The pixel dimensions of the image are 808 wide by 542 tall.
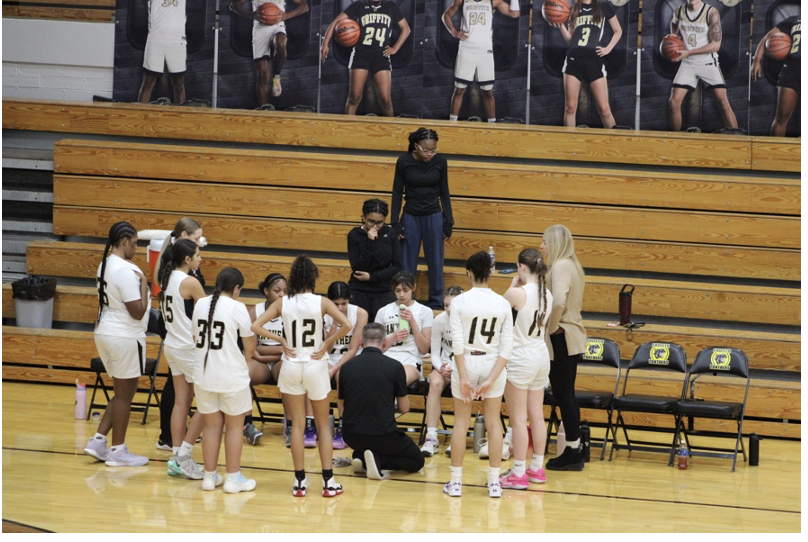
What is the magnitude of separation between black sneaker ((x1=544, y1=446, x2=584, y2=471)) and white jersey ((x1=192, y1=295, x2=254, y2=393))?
2.19 m

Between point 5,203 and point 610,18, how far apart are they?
21.5 feet

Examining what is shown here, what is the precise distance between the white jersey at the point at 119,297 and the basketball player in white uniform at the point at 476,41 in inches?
215

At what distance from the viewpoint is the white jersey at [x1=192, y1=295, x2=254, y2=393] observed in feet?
18.4

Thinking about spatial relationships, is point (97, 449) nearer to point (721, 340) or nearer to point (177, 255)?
point (177, 255)

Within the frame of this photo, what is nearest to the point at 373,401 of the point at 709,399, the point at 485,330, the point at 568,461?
the point at 485,330

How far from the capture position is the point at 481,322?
569 centimetres

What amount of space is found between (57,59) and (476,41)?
4.74 m

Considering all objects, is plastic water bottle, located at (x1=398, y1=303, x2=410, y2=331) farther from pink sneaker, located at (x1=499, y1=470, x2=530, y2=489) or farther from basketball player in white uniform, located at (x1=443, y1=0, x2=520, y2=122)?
basketball player in white uniform, located at (x1=443, y1=0, x2=520, y2=122)

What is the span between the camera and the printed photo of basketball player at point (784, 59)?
416 inches

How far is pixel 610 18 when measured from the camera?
10.7 meters

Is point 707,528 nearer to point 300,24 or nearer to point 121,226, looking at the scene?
point 121,226

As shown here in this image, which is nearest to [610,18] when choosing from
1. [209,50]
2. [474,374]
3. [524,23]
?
[524,23]

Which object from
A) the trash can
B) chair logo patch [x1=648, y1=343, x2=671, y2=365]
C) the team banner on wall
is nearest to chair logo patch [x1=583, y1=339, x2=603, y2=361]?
chair logo patch [x1=648, y1=343, x2=671, y2=365]

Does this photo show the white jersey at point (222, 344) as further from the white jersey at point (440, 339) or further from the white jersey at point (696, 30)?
the white jersey at point (696, 30)
